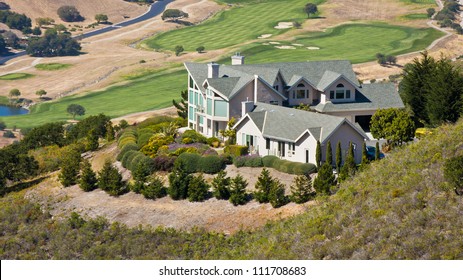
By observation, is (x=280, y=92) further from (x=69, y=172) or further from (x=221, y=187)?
(x=69, y=172)

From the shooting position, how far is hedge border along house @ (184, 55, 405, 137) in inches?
2906

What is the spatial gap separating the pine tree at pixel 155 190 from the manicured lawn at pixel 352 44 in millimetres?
98709

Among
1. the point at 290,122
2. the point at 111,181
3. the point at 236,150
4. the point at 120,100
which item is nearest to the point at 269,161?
the point at 236,150

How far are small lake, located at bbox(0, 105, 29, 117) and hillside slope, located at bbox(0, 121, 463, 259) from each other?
282 feet

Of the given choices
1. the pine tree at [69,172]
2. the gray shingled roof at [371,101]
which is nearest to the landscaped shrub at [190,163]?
the pine tree at [69,172]

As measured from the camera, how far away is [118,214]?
62.1 m

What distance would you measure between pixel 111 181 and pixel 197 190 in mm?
7849

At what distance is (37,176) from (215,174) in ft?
64.1

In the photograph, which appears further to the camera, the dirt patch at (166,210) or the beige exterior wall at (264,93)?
the beige exterior wall at (264,93)

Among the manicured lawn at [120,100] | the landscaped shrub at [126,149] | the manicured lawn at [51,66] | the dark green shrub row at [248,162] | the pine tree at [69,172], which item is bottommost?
the manicured lawn at [51,66]

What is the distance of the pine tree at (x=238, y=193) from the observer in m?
59.7

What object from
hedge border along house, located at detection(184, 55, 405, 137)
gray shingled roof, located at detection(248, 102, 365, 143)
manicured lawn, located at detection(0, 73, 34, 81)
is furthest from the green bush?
manicured lawn, located at detection(0, 73, 34, 81)

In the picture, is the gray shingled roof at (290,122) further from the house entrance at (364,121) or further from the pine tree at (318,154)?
the house entrance at (364,121)

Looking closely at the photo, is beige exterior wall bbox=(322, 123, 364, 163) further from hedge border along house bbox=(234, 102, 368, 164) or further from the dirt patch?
the dirt patch
